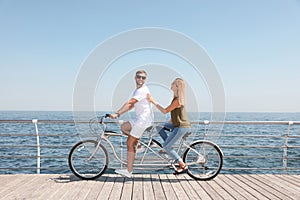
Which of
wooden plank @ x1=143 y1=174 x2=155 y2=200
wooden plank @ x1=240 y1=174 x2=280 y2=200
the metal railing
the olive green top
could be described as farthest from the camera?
the metal railing

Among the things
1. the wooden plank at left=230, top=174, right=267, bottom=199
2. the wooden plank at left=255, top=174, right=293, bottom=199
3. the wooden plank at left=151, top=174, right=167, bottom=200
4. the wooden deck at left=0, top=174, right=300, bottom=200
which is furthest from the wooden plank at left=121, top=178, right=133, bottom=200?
the wooden plank at left=255, top=174, right=293, bottom=199

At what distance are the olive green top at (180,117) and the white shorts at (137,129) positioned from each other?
0.41 metres

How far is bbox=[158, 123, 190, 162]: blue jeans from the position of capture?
10.00 ft

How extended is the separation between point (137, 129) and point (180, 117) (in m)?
0.57

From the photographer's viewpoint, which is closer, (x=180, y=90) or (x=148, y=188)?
(x=148, y=188)

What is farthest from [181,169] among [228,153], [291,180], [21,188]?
[228,153]

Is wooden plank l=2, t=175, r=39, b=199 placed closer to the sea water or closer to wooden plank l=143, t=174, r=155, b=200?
the sea water

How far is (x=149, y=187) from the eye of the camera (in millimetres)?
2873

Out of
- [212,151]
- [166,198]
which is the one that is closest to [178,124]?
[212,151]

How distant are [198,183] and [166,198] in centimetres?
71

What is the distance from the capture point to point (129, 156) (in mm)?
3088

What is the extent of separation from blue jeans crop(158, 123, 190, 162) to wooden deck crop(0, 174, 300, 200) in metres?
0.35

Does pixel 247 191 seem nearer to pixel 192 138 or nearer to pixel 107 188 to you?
pixel 192 138

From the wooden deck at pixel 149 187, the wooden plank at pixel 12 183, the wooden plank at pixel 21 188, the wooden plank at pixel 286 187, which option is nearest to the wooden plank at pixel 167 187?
the wooden deck at pixel 149 187
